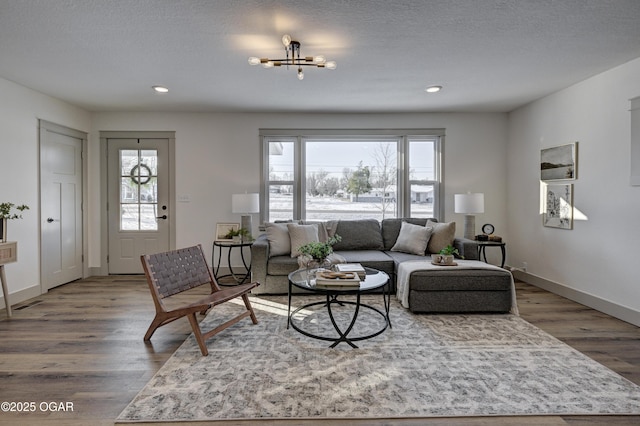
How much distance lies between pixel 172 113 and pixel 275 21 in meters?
3.31

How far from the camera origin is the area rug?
189 cm

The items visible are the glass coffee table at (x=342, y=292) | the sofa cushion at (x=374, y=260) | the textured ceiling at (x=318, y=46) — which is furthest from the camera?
the sofa cushion at (x=374, y=260)

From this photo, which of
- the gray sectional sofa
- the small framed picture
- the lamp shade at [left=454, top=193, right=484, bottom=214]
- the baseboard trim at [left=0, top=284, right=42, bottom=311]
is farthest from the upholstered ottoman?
the baseboard trim at [left=0, top=284, right=42, bottom=311]

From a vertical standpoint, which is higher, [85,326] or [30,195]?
[30,195]

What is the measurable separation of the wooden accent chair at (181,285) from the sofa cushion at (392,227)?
7.55 feet

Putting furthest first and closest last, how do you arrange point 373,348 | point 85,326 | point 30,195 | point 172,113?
point 172,113 < point 30,195 < point 85,326 < point 373,348

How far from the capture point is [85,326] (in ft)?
10.3

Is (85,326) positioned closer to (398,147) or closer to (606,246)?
(398,147)

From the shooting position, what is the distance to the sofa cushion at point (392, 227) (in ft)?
15.7

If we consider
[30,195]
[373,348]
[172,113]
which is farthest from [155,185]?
[373,348]

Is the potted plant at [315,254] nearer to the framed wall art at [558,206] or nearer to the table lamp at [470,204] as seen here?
the table lamp at [470,204]

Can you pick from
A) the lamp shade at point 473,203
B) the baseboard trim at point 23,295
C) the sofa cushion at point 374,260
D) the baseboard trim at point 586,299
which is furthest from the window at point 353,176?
the baseboard trim at point 23,295

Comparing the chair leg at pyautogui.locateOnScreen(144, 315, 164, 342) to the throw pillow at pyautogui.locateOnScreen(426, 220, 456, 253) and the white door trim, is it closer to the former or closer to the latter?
the white door trim

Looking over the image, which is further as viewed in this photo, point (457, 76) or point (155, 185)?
point (155, 185)
